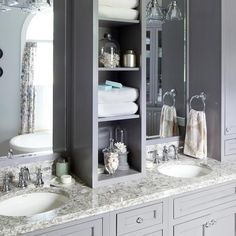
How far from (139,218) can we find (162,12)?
150 cm

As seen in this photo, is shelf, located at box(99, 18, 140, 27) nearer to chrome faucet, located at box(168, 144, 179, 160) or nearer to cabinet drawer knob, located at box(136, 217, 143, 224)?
chrome faucet, located at box(168, 144, 179, 160)

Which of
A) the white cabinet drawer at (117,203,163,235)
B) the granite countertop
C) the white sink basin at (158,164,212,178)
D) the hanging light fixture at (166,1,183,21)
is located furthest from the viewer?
the hanging light fixture at (166,1,183,21)

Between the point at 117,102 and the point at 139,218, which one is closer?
the point at 139,218

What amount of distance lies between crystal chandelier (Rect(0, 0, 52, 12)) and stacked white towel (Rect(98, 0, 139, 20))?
36 centimetres

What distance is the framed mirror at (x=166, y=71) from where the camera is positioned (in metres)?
2.53

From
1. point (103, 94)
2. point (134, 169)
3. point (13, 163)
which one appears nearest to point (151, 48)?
point (103, 94)

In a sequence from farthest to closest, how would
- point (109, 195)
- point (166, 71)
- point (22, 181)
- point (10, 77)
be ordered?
1. point (166, 71)
2. point (10, 77)
3. point (22, 181)
4. point (109, 195)

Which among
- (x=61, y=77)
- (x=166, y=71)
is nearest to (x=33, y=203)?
(x=61, y=77)

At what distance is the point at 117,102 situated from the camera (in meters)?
2.05

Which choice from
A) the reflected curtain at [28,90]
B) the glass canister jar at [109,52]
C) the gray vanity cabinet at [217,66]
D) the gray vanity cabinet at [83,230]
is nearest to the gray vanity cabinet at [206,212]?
the gray vanity cabinet at [217,66]

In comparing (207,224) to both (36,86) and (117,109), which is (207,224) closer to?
(117,109)

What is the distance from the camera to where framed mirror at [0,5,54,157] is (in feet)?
6.63

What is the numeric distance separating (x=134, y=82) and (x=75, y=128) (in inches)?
17.6

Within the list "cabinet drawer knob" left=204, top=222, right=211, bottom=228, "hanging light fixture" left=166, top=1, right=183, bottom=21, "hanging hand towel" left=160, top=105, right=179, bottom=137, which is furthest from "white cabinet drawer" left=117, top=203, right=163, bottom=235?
"hanging light fixture" left=166, top=1, right=183, bottom=21
